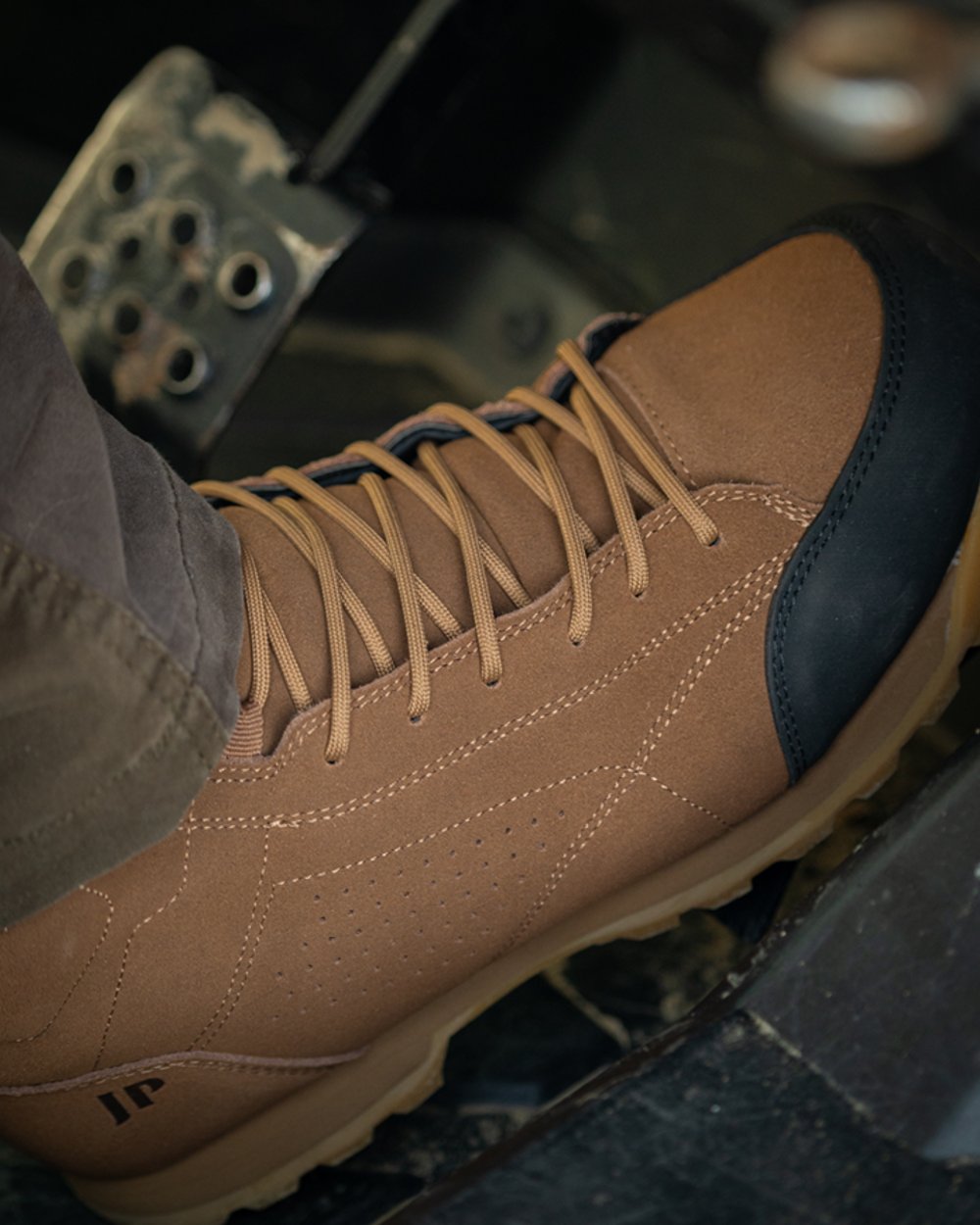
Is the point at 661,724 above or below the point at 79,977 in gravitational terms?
above

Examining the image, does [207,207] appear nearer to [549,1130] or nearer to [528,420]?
[528,420]

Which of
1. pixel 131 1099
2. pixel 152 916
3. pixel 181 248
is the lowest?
pixel 131 1099

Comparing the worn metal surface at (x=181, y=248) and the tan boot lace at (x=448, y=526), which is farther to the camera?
the worn metal surface at (x=181, y=248)

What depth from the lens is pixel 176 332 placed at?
110 cm

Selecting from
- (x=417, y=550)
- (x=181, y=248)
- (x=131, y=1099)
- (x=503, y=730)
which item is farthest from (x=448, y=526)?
(x=181, y=248)

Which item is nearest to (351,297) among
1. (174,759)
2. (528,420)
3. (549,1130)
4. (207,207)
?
(207,207)

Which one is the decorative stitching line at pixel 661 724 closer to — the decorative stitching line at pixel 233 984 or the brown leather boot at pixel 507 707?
the brown leather boot at pixel 507 707

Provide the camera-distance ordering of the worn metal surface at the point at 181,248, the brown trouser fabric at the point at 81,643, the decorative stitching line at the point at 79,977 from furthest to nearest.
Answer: the worn metal surface at the point at 181,248 → the decorative stitching line at the point at 79,977 → the brown trouser fabric at the point at 81,643

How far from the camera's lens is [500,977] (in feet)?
2.56

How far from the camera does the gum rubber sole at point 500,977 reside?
2.46ft

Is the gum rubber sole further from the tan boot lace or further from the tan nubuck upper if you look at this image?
the tan boot lace

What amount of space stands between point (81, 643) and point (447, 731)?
0.23 meters

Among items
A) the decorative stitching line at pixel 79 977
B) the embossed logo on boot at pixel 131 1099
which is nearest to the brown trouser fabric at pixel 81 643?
the decorative stitching line at pixel 79 977

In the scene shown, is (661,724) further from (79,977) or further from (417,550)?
(79,977)
